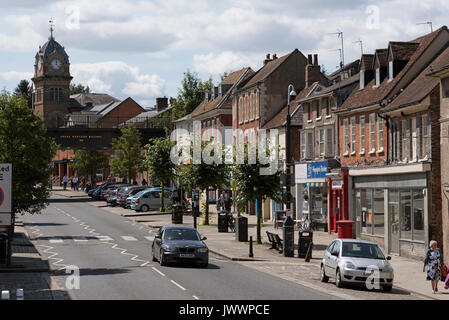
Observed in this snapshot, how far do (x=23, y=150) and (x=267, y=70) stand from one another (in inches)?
1487

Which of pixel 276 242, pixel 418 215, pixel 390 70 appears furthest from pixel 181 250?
pixel 390 70

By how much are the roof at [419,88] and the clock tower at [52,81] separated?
431 ft

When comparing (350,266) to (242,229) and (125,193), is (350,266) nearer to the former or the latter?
(242,229)

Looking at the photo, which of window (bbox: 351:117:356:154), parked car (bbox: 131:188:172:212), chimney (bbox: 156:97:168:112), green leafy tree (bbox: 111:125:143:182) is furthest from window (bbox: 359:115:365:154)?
chimney (bbox: 156:97:168:112)

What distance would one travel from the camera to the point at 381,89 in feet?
141

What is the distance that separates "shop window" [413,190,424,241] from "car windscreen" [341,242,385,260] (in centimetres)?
877

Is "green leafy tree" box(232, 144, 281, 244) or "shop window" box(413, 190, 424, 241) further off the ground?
"green leafy tree" box(232, 144, 281, 244)

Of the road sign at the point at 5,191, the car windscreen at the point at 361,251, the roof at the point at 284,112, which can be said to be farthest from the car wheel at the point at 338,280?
the roof at the point at 284,112

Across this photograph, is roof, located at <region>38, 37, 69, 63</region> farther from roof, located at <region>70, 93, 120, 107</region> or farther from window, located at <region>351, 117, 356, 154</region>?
window, located at <region>351, 117, 356, 154</region>

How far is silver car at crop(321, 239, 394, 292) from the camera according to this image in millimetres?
25547

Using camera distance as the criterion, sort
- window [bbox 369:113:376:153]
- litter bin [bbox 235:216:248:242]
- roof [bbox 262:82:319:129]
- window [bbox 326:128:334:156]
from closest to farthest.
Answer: window [bbox 369:113:376:153] → litter bin [bbox 235:216:248:242] → window [bbox 326:128:334:156] → roof [bbox 262:82:319:129]

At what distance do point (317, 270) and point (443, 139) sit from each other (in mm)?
7109

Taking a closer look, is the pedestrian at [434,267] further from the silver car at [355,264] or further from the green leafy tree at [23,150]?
the green leafy tree at [23,150]

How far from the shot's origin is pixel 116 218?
60969mm
